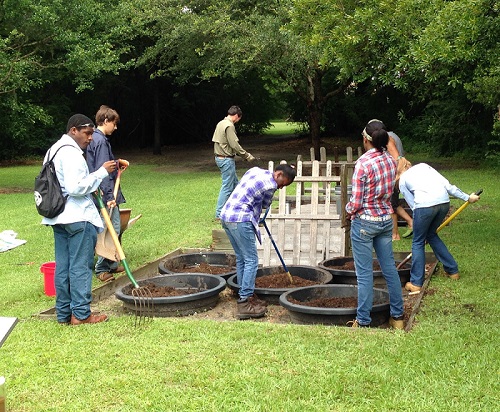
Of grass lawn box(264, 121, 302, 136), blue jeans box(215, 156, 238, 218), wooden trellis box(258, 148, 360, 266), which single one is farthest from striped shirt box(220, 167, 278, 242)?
grass lawn box(264, 121, 302, 136)

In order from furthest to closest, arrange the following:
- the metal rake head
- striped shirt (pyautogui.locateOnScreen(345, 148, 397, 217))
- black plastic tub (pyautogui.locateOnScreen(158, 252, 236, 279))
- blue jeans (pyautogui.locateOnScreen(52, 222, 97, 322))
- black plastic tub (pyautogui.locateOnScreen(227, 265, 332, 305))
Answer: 1. black plastic tub (pyautogui.locateOnScreen(158, 252, 236, 279))
2. black plastic tub (pyautogui.locateOnScreen(227, 265, 332, 305))
3. the metal rake head
4. blue jeans (pyautogui.locateOnScreen(52, 222, 97, 322))
5. striped shirt (pyautogui.locateOnScreen(345, 148, 397, 217))

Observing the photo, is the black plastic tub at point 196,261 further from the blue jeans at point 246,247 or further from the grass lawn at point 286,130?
the grass lawn at point 286,130

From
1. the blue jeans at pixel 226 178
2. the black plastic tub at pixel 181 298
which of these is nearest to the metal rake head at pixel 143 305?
the black plastic tub at pixel 181 298

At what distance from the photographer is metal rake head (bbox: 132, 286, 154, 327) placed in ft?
18.5

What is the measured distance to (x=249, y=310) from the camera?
6.02 meters

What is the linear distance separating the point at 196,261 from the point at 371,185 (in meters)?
3.17

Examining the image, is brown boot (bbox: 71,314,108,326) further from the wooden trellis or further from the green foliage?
the green foliage

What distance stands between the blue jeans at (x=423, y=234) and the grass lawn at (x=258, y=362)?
0.24m

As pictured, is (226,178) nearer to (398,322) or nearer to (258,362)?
(398,322)

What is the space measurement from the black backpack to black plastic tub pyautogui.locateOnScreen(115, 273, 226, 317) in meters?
1.05

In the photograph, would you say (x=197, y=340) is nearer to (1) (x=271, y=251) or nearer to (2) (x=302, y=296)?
(2) (x=302, y=296)

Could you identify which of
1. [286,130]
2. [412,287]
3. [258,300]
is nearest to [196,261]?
[258,300]

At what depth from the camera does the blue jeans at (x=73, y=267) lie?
553cm

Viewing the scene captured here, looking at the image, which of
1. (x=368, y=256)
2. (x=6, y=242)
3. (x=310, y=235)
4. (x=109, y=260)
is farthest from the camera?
(x=310, y=235)
